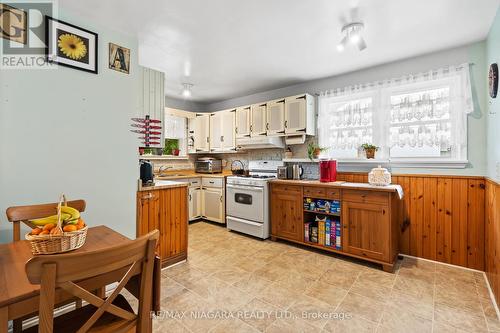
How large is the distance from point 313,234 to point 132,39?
315 centimetres

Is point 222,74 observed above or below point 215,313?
above

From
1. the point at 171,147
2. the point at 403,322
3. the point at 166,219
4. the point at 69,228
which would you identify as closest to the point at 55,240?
the point at 69,228

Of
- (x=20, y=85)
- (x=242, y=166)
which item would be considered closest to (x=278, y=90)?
(x=242, y=166)

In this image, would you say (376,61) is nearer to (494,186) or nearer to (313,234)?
(494,186)

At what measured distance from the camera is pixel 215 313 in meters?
1.92

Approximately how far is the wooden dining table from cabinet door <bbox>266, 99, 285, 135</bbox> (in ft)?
10.1

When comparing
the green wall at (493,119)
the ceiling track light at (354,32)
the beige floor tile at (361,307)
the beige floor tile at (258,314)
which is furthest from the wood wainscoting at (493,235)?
the beige floor tile at (258,314)

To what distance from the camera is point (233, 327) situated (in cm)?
176

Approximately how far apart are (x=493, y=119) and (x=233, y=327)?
115 inches

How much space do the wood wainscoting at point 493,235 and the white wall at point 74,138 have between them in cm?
329

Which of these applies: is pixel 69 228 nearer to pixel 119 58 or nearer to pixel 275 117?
pixel 119 58

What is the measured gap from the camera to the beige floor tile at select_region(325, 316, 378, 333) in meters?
1.73

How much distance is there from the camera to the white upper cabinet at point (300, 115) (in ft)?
12.1

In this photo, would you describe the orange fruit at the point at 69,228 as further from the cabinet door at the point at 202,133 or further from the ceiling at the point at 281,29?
the cabinet door at the point at 202,133
